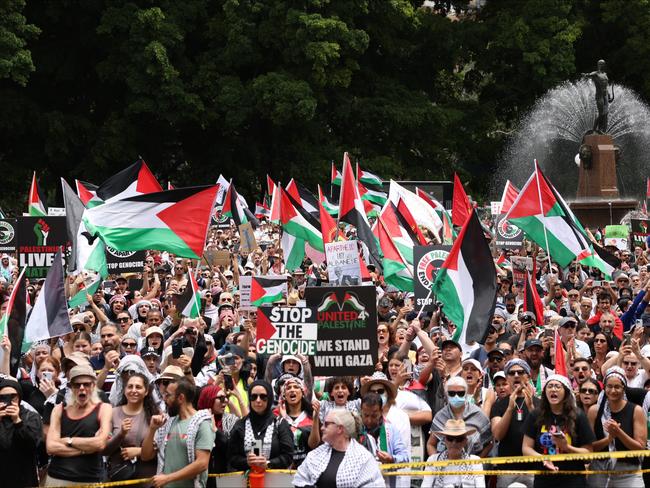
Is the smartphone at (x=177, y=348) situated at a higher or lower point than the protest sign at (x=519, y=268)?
lower

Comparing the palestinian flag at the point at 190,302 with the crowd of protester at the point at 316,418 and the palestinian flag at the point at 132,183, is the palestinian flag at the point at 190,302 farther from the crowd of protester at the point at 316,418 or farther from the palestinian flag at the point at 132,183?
the palestinian flag at the point at 132,183

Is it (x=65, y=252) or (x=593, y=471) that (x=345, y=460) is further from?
(x=65, y=252)

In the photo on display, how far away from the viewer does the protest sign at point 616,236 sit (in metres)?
24.4

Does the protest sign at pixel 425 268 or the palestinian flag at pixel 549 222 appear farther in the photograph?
the palestinian flag at pixel 549 222

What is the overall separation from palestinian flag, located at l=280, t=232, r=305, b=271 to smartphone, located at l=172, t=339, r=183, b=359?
7.74m

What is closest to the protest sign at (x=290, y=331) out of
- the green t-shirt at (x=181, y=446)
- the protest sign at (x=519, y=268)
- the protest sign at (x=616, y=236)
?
the green t-shirt at (x=181, y=446)

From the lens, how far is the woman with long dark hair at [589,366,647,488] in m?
8.66

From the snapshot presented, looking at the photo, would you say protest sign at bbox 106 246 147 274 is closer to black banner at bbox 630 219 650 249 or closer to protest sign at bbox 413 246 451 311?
protest sign at bbox 413 246 451 311

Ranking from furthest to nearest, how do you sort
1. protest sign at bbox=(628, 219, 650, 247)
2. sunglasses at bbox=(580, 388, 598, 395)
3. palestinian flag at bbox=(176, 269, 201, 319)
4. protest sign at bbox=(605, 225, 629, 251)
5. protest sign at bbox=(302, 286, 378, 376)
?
protest sign at bbox=(605, 225, 629, 251), protest sign at bbox=(628, 219, 650, 247), palestinian flag at bbox=(176, 269, 201, 319), protest sign at bbox=(302, 286, 378, 376), sunglasses at bbox=(580, 388, 598, 395)

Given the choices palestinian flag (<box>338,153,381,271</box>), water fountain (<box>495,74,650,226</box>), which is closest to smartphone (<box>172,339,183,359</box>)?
palestinian flag (<box>338,153,381,271</box>)

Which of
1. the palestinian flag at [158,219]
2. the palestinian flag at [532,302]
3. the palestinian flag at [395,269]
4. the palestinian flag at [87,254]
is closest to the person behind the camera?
the palestinian flag at [532,302]

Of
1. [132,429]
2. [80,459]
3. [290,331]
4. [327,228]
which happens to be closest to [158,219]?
[327,228]

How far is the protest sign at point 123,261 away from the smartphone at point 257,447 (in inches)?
328

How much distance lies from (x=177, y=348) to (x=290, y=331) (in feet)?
5.06
